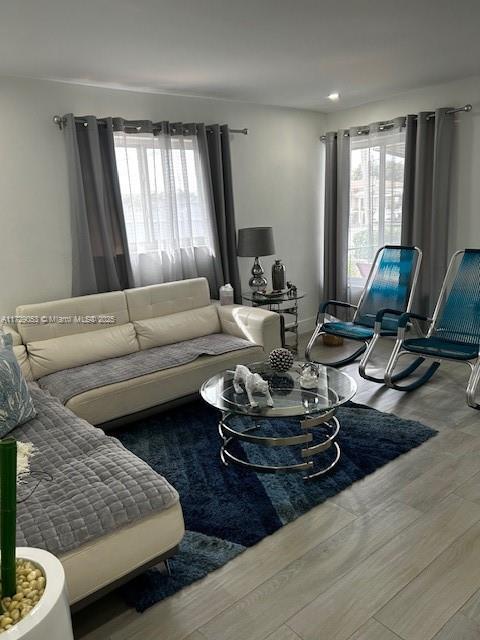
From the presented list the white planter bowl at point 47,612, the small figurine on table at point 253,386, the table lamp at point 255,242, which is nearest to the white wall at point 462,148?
the table lamp at point 255,242

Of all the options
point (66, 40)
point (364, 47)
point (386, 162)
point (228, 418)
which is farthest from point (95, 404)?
point (386, 162)

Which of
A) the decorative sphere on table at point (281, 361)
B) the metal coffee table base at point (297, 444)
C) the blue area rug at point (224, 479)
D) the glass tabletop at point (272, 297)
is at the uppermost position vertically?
the glass tabletop at point (272, 297)

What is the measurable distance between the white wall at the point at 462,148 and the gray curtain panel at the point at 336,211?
2.22 feet

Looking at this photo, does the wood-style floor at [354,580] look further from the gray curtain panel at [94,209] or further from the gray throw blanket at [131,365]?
the gray curtain panel at [94,209]

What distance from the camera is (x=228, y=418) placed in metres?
3.21

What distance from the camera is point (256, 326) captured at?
3852 mm

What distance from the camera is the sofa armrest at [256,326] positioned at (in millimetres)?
3838

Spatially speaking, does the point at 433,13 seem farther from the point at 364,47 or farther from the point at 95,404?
the point at 95,404

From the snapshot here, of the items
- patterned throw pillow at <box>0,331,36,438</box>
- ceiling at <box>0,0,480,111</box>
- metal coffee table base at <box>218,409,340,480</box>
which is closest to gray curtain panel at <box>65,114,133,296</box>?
ceiling at <box>0,0,480,111</box>

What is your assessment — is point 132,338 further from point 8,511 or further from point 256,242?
point 8,511

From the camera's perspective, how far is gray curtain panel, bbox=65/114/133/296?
12.2ft

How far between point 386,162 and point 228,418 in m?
3.24

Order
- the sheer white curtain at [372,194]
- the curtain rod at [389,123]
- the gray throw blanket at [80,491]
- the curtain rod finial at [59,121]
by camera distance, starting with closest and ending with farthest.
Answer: the gray throw blanket at [80,491] → the curtain rod finial at [59,121] → the curtain rod at [389,123] → the sheer white curtain at [372,194]

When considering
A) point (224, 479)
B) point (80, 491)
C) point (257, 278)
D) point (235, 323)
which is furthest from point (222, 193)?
point (80, 491)
